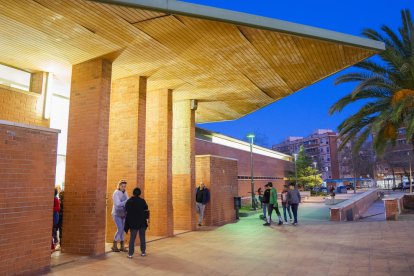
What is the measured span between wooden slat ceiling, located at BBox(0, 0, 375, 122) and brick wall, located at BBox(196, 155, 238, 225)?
3.77 meters

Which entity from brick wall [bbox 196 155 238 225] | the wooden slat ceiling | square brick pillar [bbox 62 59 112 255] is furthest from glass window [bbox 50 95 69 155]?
brick wall [bbox 196 155 238 225]

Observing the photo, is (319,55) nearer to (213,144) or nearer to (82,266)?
(82,266)

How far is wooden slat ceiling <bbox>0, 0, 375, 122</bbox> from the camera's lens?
6.80m

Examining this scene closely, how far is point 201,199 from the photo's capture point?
13.3 m

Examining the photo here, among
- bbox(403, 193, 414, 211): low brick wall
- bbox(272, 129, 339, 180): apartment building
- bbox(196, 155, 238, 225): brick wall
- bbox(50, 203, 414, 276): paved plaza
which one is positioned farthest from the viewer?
bbox(272, 129, 339, 180): apartment building

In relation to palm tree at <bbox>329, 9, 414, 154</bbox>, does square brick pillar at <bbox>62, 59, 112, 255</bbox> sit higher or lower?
lower

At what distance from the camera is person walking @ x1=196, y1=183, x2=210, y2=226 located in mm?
13281

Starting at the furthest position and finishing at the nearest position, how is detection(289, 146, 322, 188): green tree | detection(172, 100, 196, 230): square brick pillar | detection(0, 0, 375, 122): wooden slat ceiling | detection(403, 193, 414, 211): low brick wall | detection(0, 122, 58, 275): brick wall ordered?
1. detection(289, 146, 322, 188): green tree
2. detection(403, 193, 414, 211): low brick wall
3. detection(172, 100, 196, 230): square brick pillar
4. detection(0, 0, 375, 122): wooden slat ceiling
5. detection(0, 122, 58, 275): brick wall

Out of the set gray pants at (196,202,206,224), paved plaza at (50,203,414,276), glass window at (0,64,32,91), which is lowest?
paved plaza at (50,203,414,276)

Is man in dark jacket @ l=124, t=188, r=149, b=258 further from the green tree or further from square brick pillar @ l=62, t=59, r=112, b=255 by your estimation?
the green tree

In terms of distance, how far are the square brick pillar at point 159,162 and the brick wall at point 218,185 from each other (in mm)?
2736

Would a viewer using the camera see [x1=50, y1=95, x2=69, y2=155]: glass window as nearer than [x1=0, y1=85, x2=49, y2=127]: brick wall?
No

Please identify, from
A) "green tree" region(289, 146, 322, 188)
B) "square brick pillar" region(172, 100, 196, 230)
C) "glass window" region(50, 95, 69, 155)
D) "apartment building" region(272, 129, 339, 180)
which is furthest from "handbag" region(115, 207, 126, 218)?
"apartment building" region(272, 129, 339, 180)

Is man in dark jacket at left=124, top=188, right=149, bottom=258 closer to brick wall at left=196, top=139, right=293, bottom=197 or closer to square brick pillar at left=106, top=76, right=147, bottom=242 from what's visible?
square brick pillar at left=106, top=76, right=147, bottom=242
